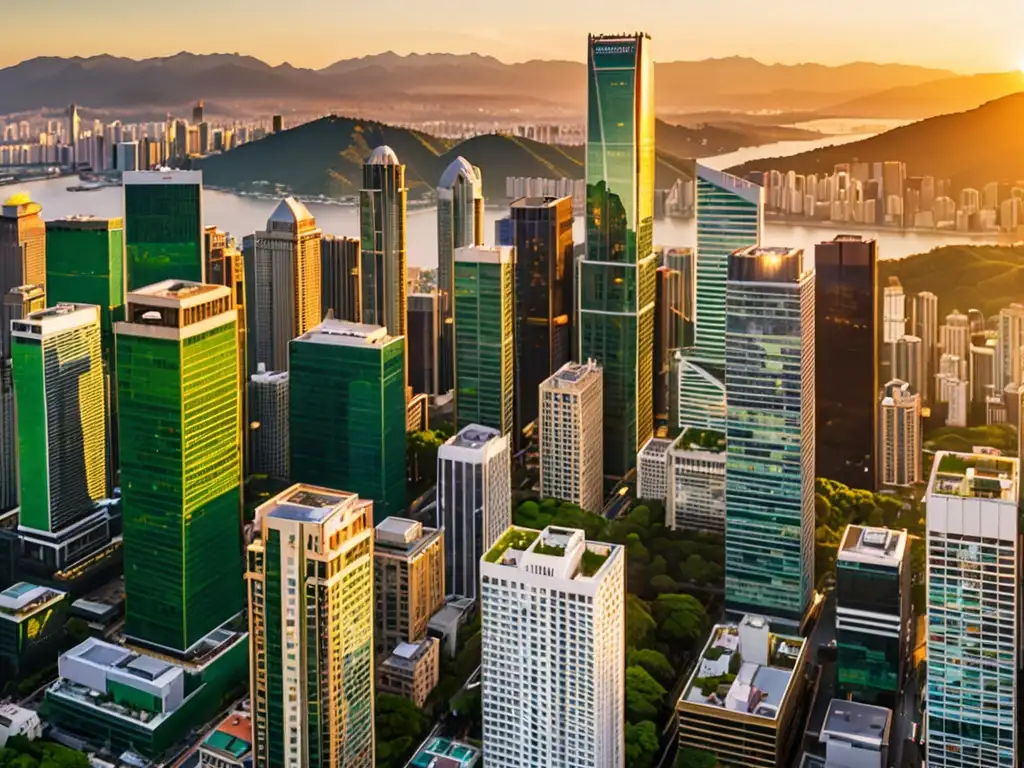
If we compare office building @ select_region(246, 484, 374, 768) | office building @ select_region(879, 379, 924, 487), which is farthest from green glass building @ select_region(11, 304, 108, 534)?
office building @ select_region(879, 379, 924, 487)

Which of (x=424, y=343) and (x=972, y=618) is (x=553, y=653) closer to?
(x=972, y=618)

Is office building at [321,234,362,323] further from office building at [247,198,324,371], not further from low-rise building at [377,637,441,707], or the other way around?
low-rise building at [377,637,441,707]

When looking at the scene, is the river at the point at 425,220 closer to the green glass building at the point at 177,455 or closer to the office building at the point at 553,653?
the green glass building at the point at 177,455

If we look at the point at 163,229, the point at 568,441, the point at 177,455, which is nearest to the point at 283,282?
the point at 163,229

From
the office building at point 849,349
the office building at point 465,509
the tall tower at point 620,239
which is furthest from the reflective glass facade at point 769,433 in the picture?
the tall tower at point 620,239

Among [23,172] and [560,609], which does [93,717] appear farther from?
[23,172]

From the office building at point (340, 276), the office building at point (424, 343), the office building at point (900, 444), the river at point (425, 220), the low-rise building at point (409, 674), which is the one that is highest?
the river at point (425, 220)
